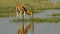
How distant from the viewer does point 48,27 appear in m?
11.0

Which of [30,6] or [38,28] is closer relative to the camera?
[38,28]

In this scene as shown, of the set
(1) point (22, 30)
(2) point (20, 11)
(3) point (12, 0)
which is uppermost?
(2) point (20, 11)

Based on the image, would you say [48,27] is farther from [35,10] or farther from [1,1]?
[1,1]

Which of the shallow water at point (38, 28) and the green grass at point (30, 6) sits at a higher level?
the shallow water at point (38, 28)

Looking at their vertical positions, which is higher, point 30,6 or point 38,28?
point 38,28

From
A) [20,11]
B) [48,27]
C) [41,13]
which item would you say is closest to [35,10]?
[41,13]

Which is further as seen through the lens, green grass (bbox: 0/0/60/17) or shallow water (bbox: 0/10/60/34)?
green grass (bbox: 0/0/60/17)

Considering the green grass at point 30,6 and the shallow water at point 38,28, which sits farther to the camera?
the green grass at point 30,6

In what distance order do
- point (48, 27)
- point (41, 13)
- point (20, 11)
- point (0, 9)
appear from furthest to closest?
point (0, 9)
point (41, 13)
point (48, 27)
point (20, 11)

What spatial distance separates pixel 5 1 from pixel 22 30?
35.6 ft

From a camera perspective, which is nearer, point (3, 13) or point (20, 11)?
point (20, 11)

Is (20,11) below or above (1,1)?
above

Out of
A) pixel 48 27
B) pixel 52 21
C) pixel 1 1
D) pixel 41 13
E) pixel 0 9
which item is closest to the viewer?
pixel 48 27

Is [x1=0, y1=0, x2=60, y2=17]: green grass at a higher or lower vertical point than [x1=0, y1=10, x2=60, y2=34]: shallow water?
lower
